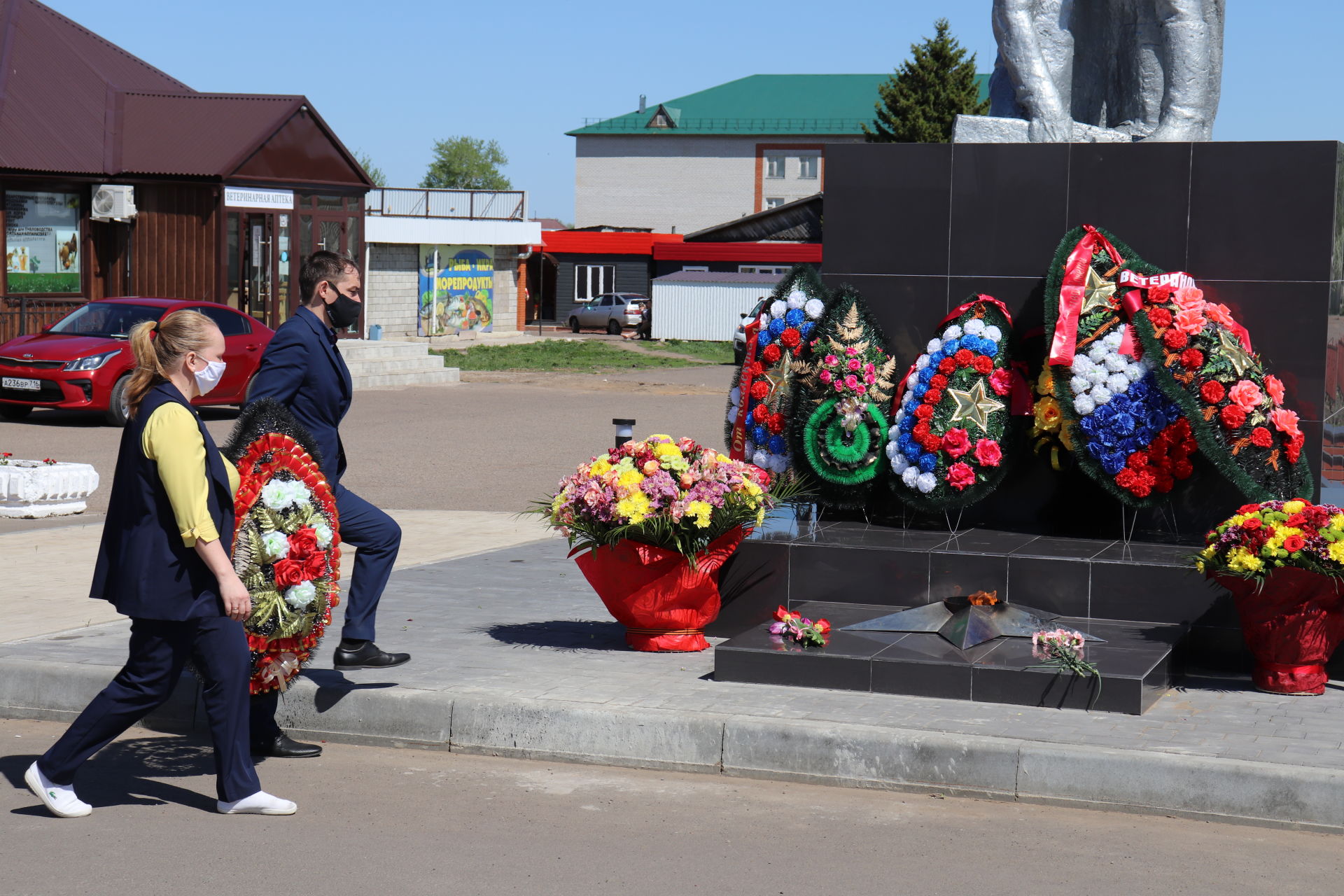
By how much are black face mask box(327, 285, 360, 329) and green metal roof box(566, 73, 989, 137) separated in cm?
7243

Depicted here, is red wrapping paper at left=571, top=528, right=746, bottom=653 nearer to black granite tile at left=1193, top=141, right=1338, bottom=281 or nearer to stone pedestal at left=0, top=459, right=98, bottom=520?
black granite tile at left=1193, top=141, right=1338, bottom=281

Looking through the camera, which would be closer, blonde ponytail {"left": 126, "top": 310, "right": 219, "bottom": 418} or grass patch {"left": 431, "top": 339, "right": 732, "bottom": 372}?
blonde ponytail {"left": 126, "top": 310, "right": 219, "bottom": 418}

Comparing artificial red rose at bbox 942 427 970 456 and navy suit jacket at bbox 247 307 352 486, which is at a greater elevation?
navy suit jacket at bbox 247 307 352 486

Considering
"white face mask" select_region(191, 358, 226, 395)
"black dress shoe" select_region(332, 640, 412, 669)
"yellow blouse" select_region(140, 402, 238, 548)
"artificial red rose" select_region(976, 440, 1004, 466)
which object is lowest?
"black dress shoe" select_region(332, 640, 412, 669)

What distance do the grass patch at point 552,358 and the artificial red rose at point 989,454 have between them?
2714 centimetres

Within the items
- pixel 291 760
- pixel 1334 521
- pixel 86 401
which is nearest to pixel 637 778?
pixel 291 760

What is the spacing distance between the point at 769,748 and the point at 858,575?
228 cm

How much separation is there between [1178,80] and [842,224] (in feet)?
6.84

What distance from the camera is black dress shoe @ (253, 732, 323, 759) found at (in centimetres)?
627

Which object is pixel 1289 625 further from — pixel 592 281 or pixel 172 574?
pixel 592 281

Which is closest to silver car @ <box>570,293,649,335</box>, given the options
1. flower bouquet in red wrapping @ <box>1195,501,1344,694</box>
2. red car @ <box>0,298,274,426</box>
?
red car @ <box>0,298,274,426</box>

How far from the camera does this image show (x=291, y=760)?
627cm

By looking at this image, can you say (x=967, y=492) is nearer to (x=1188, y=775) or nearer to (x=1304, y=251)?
(x=1304, y=251)

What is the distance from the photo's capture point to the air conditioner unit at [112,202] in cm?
2880
